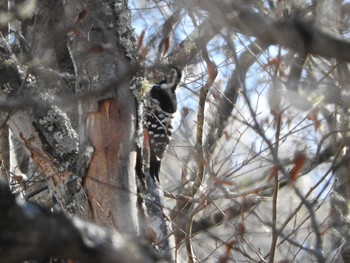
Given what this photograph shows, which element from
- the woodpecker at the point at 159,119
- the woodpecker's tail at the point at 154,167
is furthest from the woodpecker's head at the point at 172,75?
the woodpecker's tail at the point at 154,167

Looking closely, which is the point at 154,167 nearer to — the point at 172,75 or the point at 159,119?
the point at 159,119

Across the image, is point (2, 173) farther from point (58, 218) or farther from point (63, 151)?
point (58, 218)

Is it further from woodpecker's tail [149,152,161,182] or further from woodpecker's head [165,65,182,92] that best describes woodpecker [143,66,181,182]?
woodpecker's head [165,65,182,92]

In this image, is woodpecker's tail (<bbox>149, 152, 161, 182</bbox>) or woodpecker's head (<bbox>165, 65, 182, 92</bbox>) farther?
woodpecker's tail (<bbox>149, 152, 161, 182</bbox>)

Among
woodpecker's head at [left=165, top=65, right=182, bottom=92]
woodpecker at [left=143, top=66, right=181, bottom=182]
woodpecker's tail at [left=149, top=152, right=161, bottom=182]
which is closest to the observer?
woodpecker's head at [left=165, top=65, right=182, bottom=92]

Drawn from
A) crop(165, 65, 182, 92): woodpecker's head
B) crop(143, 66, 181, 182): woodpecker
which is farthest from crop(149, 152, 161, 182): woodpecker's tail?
crop(165, 65, 182, 92): woodpecker's head

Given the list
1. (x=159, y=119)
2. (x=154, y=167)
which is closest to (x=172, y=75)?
(x=154, y=167)

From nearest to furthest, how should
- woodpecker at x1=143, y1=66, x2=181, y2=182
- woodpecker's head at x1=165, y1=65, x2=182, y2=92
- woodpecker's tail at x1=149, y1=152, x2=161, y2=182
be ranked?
woodpecker's head at x1=165, y1=65, x2=182, y2=92
woodpecker's tail at x1=149, y1=152, x2=161, y2=182
woodpecker at x1=143, y1=66, x2=181, y2=182

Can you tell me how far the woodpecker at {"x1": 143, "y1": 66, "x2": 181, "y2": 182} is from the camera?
21.1 feet

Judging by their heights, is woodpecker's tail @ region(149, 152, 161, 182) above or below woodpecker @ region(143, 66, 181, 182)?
below

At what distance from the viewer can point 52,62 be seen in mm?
5172

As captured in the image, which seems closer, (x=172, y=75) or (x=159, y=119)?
(x=172, y=75)

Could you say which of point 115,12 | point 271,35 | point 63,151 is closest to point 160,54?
point 115,12

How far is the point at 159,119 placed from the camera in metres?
6.93
